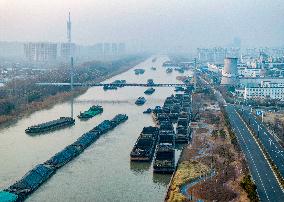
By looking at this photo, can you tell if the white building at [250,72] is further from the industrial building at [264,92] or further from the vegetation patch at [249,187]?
the vegetation patch at [249,187]

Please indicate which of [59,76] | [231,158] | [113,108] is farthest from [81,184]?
[59,76]

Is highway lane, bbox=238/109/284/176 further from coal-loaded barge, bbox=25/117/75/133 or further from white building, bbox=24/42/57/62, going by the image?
white building, bbox=24/42/57/62

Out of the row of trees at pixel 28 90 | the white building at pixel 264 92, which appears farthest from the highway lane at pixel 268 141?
the row of trees at pixel 28 90

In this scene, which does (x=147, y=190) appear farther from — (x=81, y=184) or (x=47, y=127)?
(x=47, y=127)

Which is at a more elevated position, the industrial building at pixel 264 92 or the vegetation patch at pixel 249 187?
→ the industrial building at pixel 264 92

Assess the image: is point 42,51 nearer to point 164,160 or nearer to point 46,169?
point 46,169

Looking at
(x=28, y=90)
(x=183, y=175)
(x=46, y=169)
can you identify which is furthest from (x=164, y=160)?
(x=28, y=90)

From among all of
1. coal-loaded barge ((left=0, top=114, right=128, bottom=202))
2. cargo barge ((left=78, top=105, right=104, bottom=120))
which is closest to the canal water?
coal-loaded barge ((left=0, top=114, right=128, bottom=202))
